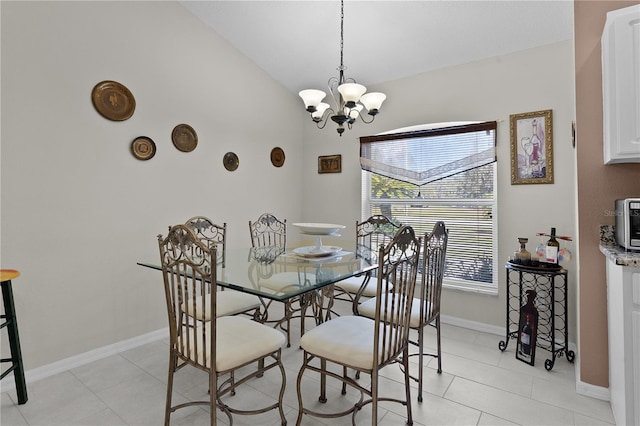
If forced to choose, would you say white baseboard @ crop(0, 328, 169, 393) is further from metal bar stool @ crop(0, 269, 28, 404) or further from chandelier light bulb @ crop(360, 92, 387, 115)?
chandelier light bulb @ crop(360, 92, 387, 115)

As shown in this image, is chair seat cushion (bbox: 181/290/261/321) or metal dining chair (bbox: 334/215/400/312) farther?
metal dining chair (bbox: 334/215/400/312)

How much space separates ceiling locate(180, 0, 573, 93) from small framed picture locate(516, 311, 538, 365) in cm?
224

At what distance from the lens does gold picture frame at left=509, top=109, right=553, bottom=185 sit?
2.78m

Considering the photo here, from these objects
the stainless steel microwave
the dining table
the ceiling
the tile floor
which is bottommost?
the tile floor

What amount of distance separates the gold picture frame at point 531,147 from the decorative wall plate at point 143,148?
319cm

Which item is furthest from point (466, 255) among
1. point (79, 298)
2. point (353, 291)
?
point (79, 298)

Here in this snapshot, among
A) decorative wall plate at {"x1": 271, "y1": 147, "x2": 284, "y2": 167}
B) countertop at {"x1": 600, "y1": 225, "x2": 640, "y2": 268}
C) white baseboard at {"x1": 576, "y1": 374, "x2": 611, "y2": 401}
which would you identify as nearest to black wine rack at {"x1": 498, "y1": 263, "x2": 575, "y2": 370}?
white baseboard at {"x1": 576, "y1": 374, "x2": 611, "y2": 401}

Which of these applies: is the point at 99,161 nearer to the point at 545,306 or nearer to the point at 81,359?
the point at 81,359

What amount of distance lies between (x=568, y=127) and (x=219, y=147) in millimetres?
3178

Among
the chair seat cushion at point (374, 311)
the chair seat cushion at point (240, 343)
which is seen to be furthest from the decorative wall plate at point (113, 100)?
the chair seat cushion at point (374, 311)

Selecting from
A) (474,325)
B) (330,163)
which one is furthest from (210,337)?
(330,163)

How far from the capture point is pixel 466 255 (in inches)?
130

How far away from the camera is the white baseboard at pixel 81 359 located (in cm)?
219

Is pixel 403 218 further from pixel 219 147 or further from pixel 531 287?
pixel 219 147
